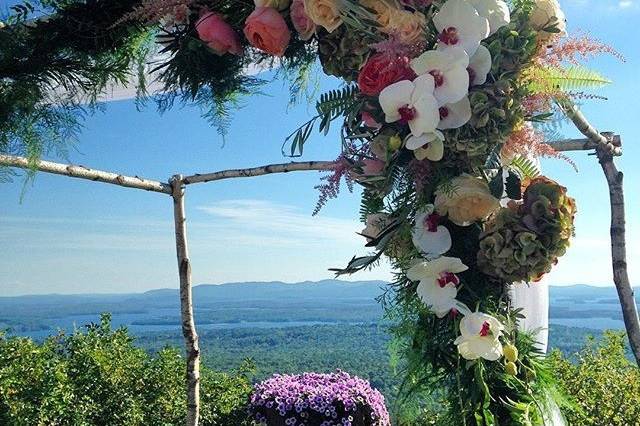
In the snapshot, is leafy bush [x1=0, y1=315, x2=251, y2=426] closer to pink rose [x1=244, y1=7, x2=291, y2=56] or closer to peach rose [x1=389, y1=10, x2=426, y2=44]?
pink rose [x1=244, y1=7, x2=291, y2=56]

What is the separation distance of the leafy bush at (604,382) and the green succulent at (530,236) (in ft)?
7.50

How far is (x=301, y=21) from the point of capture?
1475mm

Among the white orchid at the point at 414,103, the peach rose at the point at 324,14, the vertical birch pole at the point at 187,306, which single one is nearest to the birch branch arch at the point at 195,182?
the vertical birch pole at the point at 187,306

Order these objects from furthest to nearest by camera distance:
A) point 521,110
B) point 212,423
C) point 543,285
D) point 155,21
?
point 212,423, point 543,285, point 155,21, point 521,110

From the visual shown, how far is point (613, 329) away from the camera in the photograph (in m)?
3.86

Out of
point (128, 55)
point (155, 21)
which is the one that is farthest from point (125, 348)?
point (155, 21)

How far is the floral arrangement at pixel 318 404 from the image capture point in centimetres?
405

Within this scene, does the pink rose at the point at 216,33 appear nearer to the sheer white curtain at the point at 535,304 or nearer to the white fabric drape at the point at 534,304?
the sheer white curtain at the point at 535,304

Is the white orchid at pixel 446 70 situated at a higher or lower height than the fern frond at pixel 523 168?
higher

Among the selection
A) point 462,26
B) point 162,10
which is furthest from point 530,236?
point 162,10

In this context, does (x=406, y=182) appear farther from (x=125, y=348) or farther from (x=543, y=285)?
(x=125, y=348)

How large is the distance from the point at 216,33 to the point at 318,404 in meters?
2.81

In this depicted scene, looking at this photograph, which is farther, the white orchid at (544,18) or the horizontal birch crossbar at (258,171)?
the horizontal birch crossbar at (258,171)

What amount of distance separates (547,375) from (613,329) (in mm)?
2748
